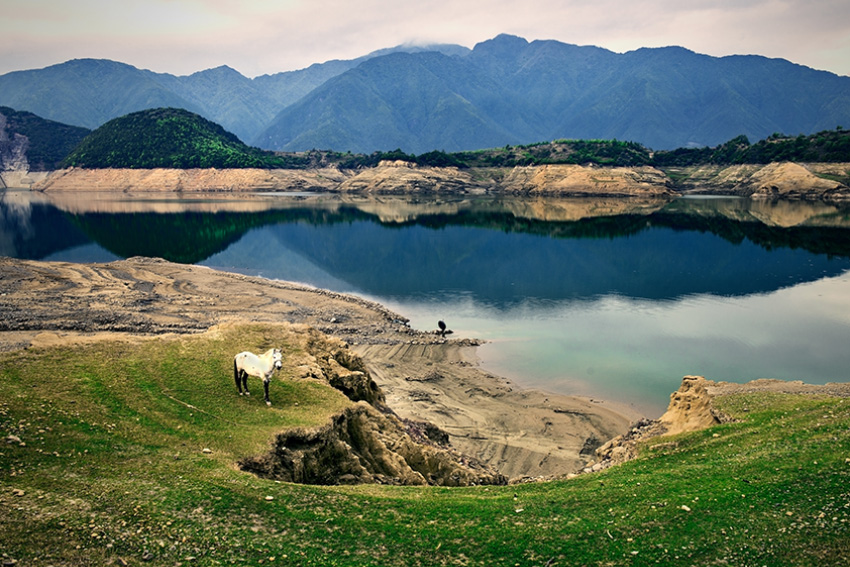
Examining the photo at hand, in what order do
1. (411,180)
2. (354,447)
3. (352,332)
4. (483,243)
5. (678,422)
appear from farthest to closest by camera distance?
(411,180) → (483,243) → (352,332) → (678,422) → (354,447)

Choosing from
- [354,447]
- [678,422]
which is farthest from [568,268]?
[354,447]

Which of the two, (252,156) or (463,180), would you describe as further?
(252,156)

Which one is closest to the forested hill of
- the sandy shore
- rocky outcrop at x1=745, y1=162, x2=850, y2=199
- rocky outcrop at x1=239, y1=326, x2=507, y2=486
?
rocky outcrop at x1=745, y1=162, x2=850, y2=199

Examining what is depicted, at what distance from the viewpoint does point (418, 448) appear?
17.9 metres

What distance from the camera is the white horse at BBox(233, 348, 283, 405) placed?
1581 cm

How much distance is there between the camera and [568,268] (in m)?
65.3

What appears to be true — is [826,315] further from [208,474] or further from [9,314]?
[9,314]

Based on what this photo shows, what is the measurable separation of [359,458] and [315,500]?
14.1ft

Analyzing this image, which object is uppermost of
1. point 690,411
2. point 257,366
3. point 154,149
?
point 154,149

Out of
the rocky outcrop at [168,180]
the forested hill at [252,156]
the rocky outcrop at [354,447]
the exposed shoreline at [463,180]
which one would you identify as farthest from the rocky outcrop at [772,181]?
the rocky outcrop at [354,447]

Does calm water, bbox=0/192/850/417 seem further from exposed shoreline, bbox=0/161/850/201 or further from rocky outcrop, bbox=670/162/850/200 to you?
exposed shoreline, bbox=0/161/850/201

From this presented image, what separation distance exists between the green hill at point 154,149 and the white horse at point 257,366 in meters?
183

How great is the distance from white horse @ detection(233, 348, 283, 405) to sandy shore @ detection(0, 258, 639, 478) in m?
5.88

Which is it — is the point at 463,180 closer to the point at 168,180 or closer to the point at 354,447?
the point at 168,180
